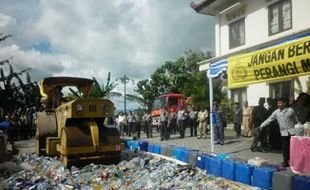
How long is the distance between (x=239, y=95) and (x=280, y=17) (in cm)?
507

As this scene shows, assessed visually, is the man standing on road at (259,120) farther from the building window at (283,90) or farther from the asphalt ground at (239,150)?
the building window at (283,90)

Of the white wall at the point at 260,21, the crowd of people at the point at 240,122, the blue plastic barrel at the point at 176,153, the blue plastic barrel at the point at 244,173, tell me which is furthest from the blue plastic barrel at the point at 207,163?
the white wall at the point at 260,21

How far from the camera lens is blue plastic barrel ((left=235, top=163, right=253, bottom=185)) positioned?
30.4 feet

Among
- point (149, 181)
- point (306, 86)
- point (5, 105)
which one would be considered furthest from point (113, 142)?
point (5, 105)

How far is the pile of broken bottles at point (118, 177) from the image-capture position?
9305mm

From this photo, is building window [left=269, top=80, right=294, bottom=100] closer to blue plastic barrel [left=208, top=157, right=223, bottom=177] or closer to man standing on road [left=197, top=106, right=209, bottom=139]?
man standing on road [left=197, top=106, right=209, bottom=139]

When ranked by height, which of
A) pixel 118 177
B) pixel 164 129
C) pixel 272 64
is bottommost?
pixel 118 177

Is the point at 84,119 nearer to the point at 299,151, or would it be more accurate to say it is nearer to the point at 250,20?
the point at 299,151

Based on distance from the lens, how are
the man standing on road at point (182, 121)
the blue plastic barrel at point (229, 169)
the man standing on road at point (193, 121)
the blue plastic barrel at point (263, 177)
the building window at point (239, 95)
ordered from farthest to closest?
the man standing on road at point (193, 121) → the man standing on road at point (182, 121) → the building window at point (239, 95) → the blue plastic barrel at point (229, 169) → the blue plastic barrel at point (263, 177)

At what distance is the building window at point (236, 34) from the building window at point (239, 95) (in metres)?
2.28

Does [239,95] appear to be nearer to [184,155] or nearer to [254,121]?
[254,121]

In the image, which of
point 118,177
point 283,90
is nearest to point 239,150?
point 283,90

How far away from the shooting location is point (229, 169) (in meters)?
10.0

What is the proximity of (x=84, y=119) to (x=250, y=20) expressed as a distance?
1019 cm
